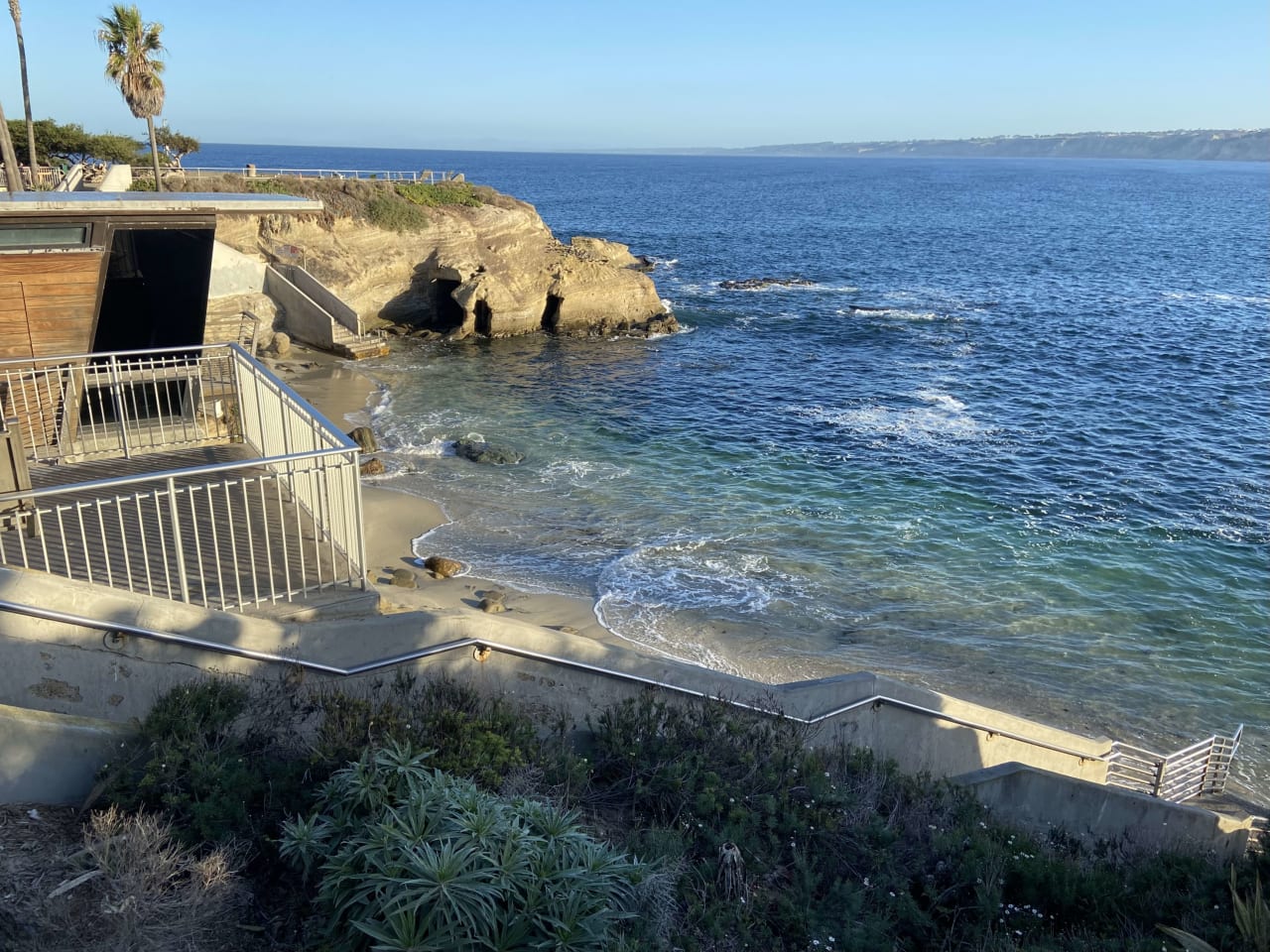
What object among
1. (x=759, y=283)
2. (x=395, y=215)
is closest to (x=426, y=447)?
(x=395, y=215)

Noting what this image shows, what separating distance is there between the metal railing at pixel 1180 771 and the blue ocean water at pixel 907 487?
5.72ft

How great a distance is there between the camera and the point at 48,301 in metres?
11.8

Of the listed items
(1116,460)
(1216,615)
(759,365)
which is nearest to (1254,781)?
(1216,615)

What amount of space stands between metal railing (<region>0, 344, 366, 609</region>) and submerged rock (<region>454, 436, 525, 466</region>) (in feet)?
31.6

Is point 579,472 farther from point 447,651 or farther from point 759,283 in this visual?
point 759,283

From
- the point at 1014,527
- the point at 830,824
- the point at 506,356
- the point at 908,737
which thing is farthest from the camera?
the point at 506,356

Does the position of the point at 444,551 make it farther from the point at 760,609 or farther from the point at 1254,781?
the point at 1254,781

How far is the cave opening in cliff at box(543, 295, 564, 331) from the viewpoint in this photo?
40.0 m

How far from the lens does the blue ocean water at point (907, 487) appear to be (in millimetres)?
14773

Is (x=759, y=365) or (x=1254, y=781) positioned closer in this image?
(x=1254, y=781)

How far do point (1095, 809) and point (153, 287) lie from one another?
12.9 metres

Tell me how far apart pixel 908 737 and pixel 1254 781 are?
20.9ft

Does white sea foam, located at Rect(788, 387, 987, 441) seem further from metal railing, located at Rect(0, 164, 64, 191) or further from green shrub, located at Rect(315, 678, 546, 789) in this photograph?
metal railing, located at Rect(0, 164, 64, 191)

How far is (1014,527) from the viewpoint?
65.1 feet
